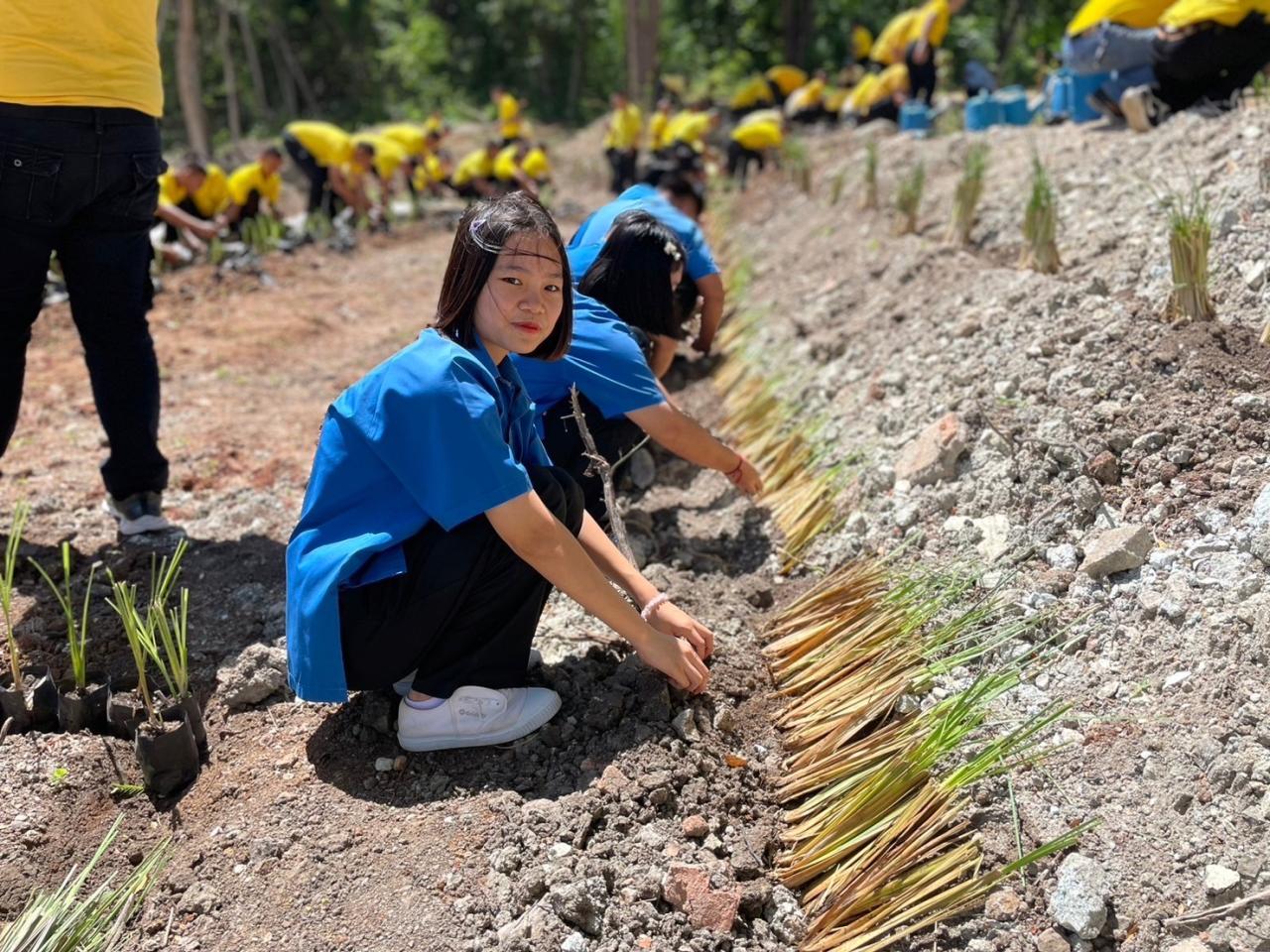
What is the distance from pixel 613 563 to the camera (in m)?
1.97

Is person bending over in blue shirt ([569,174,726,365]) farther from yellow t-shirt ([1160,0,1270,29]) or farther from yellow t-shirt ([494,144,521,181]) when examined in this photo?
yellow t-shirt ([494,144,521,181])

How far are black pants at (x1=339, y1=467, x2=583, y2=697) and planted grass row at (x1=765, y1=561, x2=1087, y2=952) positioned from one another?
0.56 m

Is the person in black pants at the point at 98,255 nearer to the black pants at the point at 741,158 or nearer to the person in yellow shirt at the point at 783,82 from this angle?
the black pants at the point at 741,158

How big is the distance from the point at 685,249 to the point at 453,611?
1564 mm

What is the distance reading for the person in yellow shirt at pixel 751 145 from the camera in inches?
353

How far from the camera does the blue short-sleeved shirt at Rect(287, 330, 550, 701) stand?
1645 mm

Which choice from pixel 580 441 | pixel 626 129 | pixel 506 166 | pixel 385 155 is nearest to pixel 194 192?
pixel 385 155

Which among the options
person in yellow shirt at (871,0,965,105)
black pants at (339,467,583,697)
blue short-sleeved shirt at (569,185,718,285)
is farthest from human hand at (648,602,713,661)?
person in yellow shirt at (871,0,965,105)

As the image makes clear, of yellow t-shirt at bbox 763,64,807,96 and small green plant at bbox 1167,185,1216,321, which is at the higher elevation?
yellow t-shirt at bbox 763,64,807,96

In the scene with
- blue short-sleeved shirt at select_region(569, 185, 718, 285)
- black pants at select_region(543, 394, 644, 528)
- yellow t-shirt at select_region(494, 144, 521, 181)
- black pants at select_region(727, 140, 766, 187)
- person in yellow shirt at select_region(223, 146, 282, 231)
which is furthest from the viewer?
yellow t-shirt at select_region(494, 144, 521, 181)

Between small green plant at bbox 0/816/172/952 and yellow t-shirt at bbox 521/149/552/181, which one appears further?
yellow t-shirt at bbox 521/149/552/181

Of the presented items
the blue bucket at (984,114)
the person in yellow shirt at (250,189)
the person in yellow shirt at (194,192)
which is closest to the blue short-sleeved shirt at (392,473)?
the blue bucket at (984,114)

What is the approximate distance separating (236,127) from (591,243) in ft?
48.2

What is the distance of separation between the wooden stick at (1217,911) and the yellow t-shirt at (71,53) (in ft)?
8.42
